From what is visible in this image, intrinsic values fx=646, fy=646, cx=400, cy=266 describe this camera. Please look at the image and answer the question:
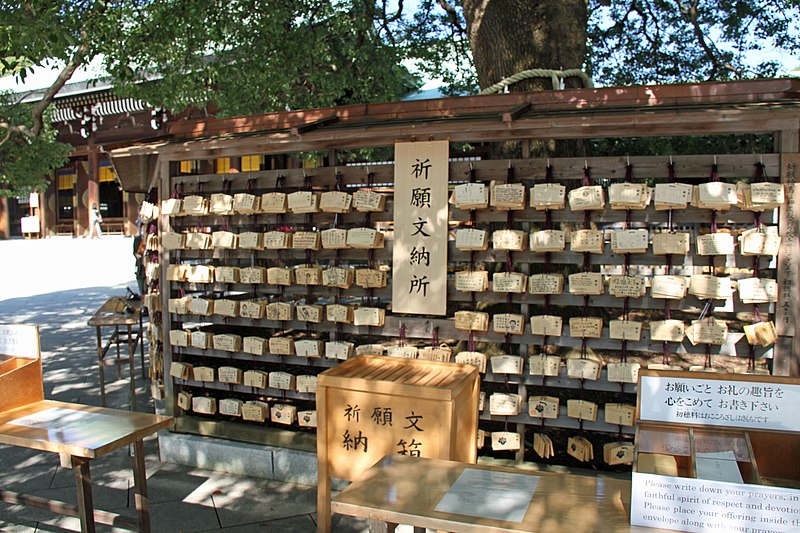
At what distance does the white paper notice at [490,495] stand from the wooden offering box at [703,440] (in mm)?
423

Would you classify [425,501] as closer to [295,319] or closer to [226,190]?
[295,319]

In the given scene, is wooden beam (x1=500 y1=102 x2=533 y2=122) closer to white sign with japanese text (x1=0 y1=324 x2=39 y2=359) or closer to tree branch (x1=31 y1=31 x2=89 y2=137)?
white sign with japanese text (x1=0 y1=324 x2=39 y2=359)

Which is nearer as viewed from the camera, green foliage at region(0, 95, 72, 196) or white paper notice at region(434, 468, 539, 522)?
white paper notice at region(434, 468, 539, 522)

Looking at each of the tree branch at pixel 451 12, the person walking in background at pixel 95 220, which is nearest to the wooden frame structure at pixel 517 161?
the tree branch at pixel 451 12

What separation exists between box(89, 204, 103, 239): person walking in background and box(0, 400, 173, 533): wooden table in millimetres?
21127

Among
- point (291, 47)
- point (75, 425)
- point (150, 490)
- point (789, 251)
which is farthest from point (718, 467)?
point (291, 47)

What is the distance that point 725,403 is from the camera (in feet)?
7.89

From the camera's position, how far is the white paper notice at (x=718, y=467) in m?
2.27

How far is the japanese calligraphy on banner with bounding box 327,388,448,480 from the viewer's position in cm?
347

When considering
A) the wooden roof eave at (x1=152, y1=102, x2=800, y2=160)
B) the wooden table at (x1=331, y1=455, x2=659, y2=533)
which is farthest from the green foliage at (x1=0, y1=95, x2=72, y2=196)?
the wooden table at (x1=331, y1=455, x2=659, y2=533)

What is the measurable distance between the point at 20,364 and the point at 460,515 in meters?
3.30

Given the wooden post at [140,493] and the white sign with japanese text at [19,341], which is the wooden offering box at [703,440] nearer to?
the wooden post at [140,493]

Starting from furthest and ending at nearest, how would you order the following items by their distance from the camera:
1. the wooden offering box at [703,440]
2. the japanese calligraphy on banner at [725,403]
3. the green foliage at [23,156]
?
the green foliage at [23,156]
the japanese calligraphy on banner at [725,403]
the wooden offering box at [703,440]

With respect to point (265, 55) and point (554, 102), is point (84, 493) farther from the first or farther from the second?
point (265, 55)
